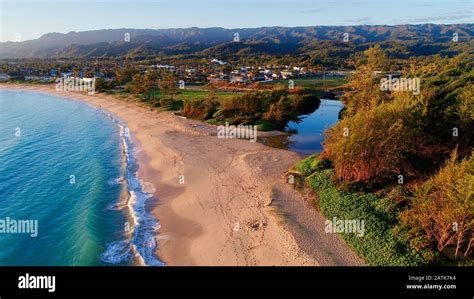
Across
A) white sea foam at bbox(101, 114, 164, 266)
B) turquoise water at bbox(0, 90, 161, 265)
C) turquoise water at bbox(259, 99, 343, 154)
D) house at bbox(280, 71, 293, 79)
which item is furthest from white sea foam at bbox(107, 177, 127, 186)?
house at bbox(280, 71, 293, 79)

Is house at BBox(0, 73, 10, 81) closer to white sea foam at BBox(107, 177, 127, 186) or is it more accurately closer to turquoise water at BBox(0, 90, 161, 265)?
turquoise water at BBox(0, 90, 161, 265)

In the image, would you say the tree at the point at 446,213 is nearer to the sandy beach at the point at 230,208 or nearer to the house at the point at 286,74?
the sandy beach at the point at 230,208

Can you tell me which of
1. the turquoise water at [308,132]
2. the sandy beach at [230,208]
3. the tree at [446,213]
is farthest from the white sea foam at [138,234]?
the turquoise water at [308,132]

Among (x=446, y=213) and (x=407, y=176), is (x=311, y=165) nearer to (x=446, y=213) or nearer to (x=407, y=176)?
(x=407, y=176)

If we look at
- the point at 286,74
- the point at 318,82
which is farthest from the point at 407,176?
the point at 286,74

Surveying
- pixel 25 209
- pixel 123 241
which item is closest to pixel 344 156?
pixel 123 241
